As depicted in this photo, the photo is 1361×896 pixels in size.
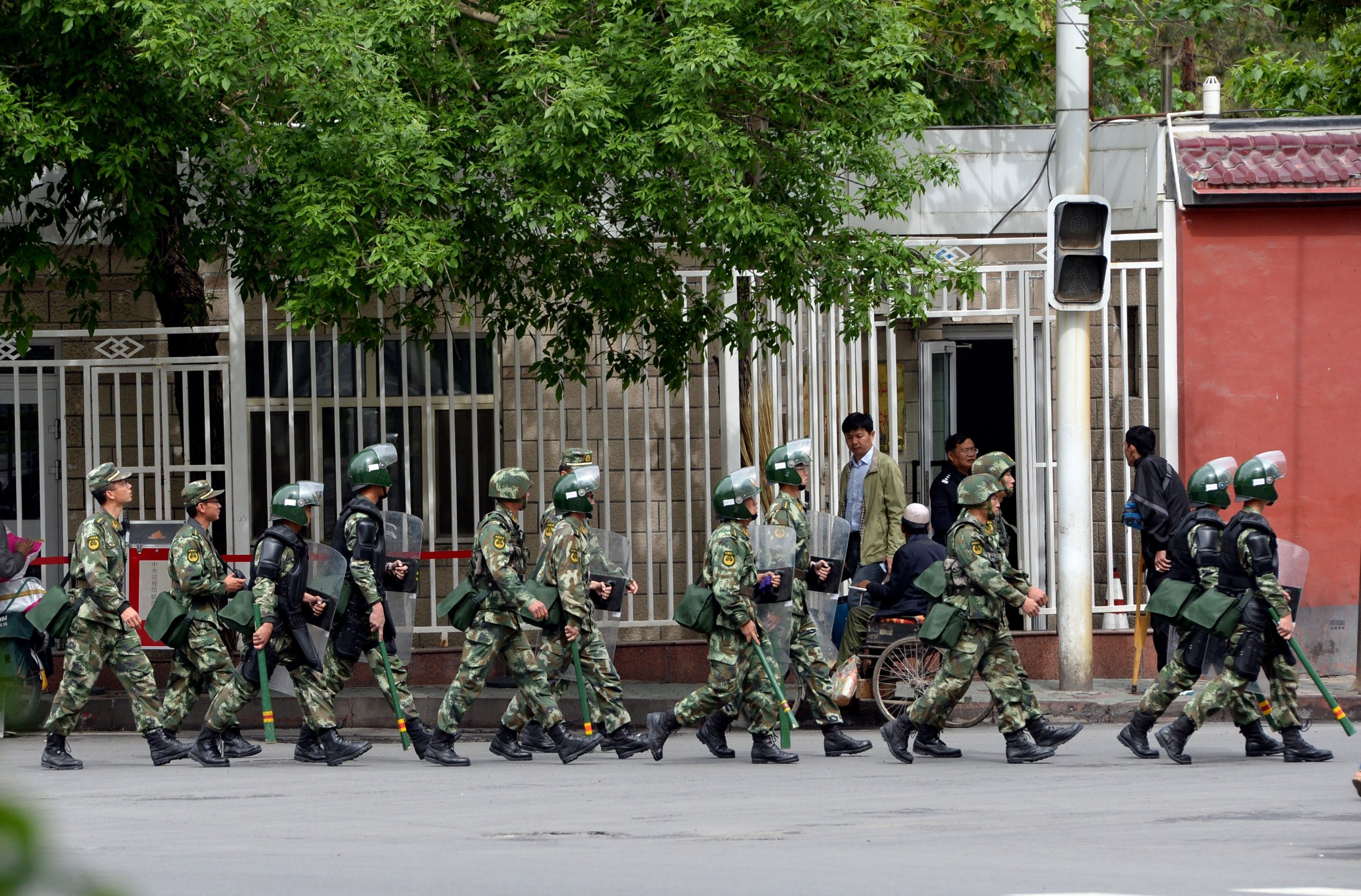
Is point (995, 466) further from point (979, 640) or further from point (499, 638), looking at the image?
point (499, 638)

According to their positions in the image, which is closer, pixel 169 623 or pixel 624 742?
pixel 624 742

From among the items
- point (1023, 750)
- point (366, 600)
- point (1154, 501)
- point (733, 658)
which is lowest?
point (1023, 750)

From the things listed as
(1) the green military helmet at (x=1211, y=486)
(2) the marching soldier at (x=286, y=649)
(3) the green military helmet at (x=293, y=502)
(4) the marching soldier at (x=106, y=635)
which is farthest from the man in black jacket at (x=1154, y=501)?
(4) the marching soldier at (x=106, y=635)

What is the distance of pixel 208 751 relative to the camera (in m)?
9.55

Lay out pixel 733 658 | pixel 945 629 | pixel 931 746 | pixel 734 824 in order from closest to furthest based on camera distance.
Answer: pixel 734 824 → pixel 945 629 → pixel 733 658 → pixel 931 746

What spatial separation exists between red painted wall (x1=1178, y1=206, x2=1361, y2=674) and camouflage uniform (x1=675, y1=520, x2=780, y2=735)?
466 centimetres

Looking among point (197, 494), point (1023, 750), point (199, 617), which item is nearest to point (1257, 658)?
point (1023, 750)

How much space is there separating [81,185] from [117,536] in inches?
104

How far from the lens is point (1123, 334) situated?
11.9 meters

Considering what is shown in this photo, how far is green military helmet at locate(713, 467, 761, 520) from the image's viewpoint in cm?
938

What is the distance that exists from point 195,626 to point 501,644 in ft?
6.21

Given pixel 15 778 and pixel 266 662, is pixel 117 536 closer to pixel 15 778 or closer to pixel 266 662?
pixel 266 662

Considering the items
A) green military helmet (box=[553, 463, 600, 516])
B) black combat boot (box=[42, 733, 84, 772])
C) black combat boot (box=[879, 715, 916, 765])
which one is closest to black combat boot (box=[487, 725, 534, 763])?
green military helmet (box=[553, 463, 600, 516])

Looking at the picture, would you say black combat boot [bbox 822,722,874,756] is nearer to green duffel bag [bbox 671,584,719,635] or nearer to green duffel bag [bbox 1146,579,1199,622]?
green duffel bag [bbox 671,584,719,635]
